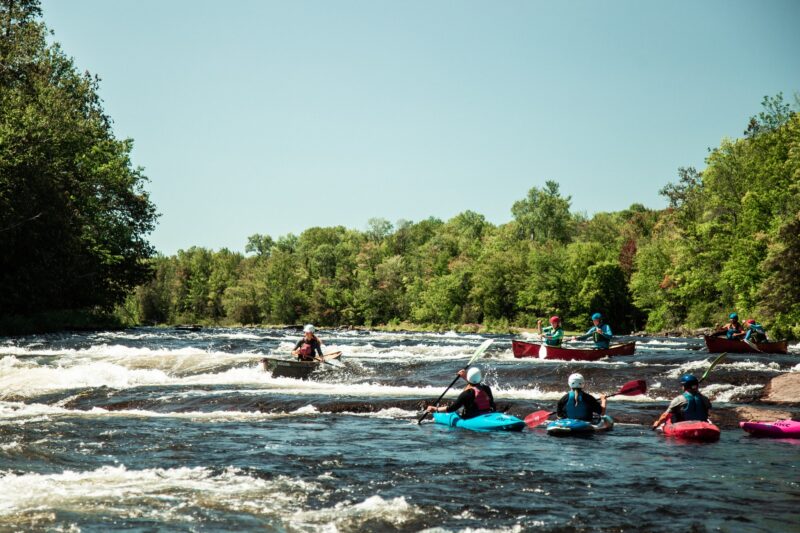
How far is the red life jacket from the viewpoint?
15.2 metres

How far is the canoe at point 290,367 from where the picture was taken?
73.9 feet

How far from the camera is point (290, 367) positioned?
22.5 metres

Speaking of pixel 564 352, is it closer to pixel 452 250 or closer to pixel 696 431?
A: pixel 696 431

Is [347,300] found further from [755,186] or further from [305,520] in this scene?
[305,520]

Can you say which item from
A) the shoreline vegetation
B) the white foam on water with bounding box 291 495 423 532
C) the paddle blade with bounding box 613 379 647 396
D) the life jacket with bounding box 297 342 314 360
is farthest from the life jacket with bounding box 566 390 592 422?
the shoreline vegetation

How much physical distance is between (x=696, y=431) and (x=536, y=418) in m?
3.05

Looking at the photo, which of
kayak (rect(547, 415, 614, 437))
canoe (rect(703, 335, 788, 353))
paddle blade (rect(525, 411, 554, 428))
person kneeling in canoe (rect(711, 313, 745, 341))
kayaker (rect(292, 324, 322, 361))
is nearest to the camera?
kayak (rect(547, 415, 614, 437))

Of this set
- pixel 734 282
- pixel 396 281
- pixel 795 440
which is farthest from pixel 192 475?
pixel 396 281

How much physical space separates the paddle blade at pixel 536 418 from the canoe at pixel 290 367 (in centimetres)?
888

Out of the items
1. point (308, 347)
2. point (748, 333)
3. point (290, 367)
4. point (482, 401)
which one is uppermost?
point (748, 333)

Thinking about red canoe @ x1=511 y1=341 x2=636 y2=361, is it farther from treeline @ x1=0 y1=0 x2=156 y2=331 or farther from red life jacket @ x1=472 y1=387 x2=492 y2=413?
treeline @ x1=0 y1=0 x2=156 y2=331

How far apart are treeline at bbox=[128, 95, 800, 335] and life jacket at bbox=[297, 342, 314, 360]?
27.1 metres

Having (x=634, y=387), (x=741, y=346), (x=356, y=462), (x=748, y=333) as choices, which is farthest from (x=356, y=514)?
(x=748, y=333)

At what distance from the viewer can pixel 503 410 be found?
17.3m
